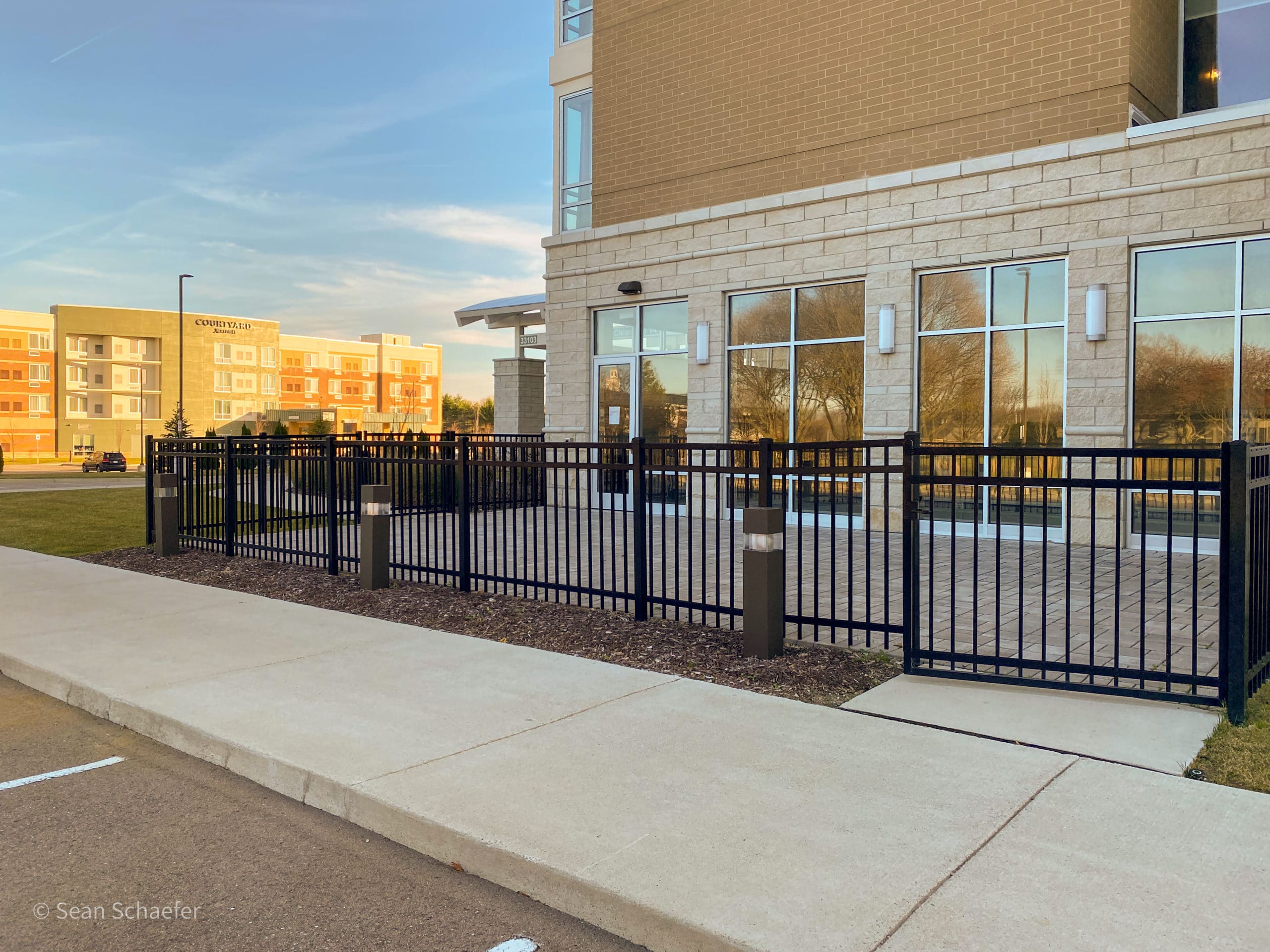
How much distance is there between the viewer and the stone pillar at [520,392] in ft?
87.4

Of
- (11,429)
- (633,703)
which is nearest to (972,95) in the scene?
(633,703)

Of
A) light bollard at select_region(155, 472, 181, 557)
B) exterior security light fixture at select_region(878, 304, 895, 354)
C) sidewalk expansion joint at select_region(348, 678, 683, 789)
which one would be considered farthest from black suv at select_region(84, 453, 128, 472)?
sidewalk expansion joint at select_region(348, 678, 683, 789)

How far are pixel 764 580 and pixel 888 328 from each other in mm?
8764

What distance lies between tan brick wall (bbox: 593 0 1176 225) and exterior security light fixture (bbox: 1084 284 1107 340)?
210 centimetres

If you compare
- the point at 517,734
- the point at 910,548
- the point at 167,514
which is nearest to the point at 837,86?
the point at 910,548

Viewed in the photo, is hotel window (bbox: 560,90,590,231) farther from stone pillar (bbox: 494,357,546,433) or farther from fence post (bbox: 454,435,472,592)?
fence post (bbox: 454,435,472,592)

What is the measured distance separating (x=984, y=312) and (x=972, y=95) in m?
3.05

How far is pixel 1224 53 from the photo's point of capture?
42.9 feet

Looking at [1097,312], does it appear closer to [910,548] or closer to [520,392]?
[910,548]

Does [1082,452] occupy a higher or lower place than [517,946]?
higher

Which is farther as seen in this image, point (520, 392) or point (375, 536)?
point (520, 392)

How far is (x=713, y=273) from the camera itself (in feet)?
53.9

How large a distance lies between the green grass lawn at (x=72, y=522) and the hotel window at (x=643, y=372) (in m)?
8.29

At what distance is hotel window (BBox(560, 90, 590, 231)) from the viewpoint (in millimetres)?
19062
